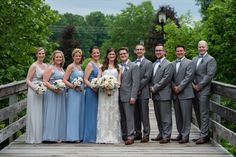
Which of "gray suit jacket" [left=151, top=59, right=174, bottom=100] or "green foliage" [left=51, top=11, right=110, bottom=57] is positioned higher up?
"green foliage" [left=51, top=11, right=110, bottom=57]

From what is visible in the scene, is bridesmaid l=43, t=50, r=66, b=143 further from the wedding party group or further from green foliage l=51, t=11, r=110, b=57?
green foliage l=51, t=11, r=110, b=57

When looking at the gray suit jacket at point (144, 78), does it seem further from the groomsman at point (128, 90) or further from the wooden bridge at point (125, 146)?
the wooden bridge at point (125, 146)

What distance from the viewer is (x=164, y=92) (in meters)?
8.76

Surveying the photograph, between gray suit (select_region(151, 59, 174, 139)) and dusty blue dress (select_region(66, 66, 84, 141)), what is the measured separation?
1.36 meters

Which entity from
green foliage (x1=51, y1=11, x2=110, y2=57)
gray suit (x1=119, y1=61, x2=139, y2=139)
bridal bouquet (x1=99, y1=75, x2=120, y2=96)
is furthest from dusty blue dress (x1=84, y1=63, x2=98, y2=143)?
green foliage (x1=51, y1=11, x2=110, y2=57)

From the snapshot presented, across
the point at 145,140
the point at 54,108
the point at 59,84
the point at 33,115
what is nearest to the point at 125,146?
the point at 145,140

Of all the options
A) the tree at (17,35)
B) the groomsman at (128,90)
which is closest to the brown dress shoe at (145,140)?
the groomsman at (128,90)

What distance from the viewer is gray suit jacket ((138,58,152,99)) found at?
8.86m

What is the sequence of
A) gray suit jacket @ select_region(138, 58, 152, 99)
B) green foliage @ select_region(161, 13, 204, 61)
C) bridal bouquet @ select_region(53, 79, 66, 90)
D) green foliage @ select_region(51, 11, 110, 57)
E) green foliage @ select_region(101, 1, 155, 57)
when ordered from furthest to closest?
green foliage @ select_region(51, 11, 110, 57) < green foliage @ select_region(101, 1, 155, 57) < green foliage @ select_region(161, 13, 204, 61) < gray suit jacket @ select_region(138, 58, 152, 99) < bridal bouquet @ select_region(53, 79, 66, 90)

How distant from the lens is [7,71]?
1070 cm

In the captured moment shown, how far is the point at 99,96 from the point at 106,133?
2.27 ft

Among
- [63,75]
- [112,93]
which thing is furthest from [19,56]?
[112,93]

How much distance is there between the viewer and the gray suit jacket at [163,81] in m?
8.66

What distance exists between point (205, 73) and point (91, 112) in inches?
85.9
